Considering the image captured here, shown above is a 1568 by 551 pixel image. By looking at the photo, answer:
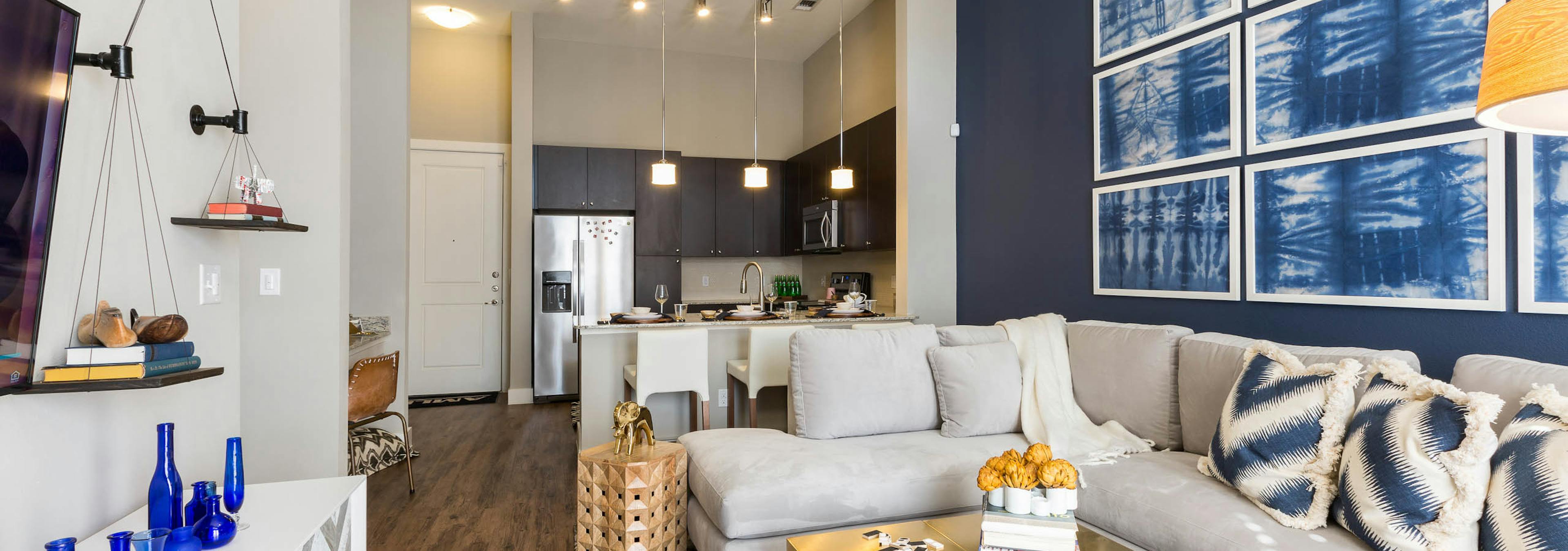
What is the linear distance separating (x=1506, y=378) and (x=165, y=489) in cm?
297

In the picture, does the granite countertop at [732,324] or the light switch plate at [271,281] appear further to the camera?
the granite countertop at [732,324]

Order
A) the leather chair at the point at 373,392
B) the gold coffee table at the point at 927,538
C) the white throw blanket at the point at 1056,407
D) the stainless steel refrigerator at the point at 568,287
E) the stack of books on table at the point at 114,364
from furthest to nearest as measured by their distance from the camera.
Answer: the stainless steel refrigerator at the point at 568,287 → the leather chair at the point at 373,392 → the white throw blanket at the point at 1056,407 → the gold coffee table at the point at 927,538 → the stack of books on table at the point at 114,364

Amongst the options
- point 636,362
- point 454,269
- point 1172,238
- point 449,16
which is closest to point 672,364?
point 636,362

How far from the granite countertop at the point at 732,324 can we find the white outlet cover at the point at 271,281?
4.46 feet

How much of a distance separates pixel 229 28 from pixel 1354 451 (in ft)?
10.4

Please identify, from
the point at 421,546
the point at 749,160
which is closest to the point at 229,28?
the point at 421,546

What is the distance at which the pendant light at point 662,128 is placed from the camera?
15.3 feet

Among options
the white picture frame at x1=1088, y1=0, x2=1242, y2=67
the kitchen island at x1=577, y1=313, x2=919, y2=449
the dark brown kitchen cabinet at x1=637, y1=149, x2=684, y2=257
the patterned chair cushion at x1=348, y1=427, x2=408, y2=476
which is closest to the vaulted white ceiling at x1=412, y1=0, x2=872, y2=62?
the dark brown kitchen cabinet at x1=637, y1=149, x2=684, y2=257

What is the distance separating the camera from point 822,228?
18.5 ft

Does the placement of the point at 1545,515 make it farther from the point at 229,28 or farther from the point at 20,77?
the point at 229,28

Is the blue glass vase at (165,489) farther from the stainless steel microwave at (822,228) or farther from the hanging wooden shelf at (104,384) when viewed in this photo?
the stainless steel microwave at (822,228)

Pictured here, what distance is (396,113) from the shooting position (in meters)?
4.15

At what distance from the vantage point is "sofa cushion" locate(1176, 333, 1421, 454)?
2295 millimetres

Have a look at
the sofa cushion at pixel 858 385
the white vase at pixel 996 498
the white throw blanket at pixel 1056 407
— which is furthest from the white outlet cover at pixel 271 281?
the white throw blanket at pixel 1056 407
